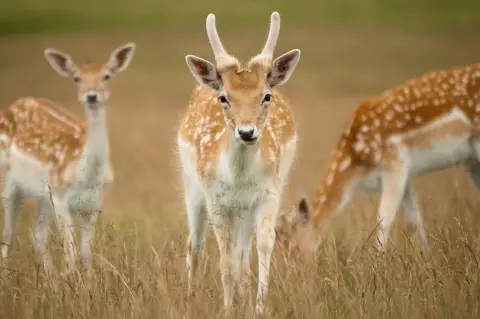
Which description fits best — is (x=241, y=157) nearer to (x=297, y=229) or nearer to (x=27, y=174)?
(x=297, y=229)

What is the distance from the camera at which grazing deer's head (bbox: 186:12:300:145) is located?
4.12 m

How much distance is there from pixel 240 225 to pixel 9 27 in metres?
23.2

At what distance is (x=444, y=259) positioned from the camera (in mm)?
4250

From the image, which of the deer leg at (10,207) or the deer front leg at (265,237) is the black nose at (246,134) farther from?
the deer leg at (10,207)

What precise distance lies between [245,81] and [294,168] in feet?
4.18

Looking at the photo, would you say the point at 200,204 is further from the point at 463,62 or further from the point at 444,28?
the point at 444,28

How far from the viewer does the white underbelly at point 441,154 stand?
5.92 meters

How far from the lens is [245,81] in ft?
14.0

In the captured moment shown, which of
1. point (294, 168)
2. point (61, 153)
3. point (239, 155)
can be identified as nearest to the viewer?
point (239, 155)

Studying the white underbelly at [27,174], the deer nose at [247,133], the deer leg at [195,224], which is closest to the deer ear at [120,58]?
the white underbelly at [27,174]

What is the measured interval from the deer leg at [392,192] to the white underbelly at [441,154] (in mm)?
124

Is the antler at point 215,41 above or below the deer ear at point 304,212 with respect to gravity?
above

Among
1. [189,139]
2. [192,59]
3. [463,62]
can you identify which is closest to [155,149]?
[189,139]

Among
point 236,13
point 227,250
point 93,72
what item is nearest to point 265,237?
point 227,250
